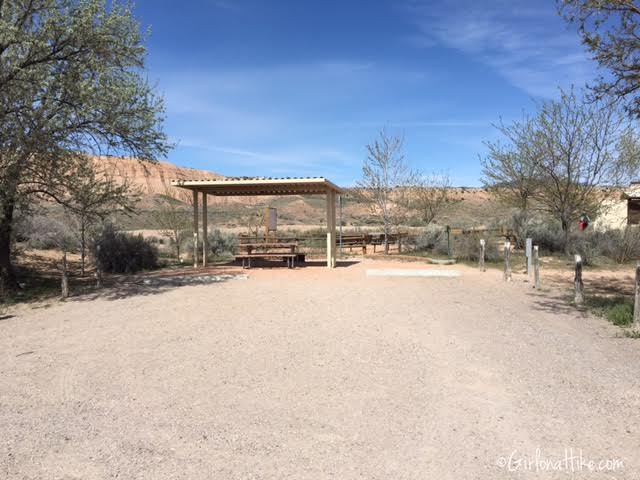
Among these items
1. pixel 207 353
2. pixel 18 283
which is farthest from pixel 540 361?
pixel 18 283

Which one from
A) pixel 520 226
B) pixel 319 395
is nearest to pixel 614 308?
pixel 319 395

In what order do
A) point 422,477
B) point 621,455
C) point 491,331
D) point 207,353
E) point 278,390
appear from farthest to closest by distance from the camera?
point 491,331 → point 207,353 → point 278,390 → point 621,455 → point 422,477

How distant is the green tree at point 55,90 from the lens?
9703mm

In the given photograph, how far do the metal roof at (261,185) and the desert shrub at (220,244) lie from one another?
5.62 meters

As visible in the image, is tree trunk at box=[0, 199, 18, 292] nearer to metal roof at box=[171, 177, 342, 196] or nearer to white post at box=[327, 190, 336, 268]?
metal roof at box=[171, 177, 342, 196]

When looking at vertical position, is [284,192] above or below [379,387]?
above

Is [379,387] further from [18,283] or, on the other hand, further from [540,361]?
[18,283]

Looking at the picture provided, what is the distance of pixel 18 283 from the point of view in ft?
39.2

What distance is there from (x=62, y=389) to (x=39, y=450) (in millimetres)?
1389

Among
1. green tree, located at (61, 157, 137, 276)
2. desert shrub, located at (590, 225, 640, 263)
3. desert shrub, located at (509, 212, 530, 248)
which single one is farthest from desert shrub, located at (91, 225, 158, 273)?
desert shrub, located at (590, 225, 640, 263)

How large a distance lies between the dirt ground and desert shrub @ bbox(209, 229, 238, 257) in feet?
47.6

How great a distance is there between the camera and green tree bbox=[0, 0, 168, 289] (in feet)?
31.8

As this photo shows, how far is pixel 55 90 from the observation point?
33.6ft

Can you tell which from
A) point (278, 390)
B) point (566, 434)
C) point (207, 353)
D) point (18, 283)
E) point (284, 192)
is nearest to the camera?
point (566, 434)
